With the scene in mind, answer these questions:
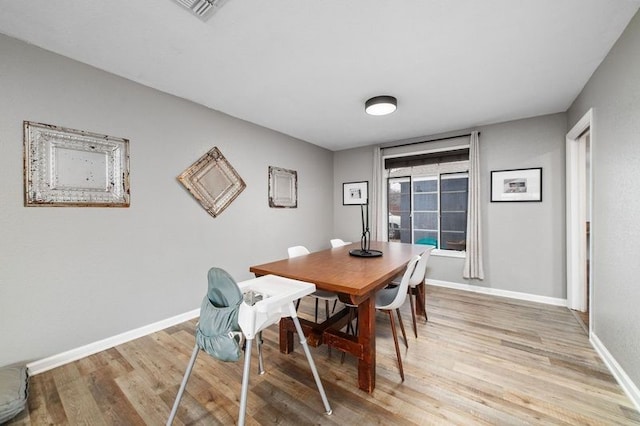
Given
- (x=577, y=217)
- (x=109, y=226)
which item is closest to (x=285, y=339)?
(x=109, y=226)

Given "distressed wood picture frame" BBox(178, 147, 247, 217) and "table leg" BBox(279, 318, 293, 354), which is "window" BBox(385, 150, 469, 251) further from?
"table leg" BBox(279, 318, 293, 354)

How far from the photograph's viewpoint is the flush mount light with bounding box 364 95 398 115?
262 cm

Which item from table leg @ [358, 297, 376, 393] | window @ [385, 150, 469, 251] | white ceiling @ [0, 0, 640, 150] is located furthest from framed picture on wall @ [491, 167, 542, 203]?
table leg @ [358, 297, 376, 393]

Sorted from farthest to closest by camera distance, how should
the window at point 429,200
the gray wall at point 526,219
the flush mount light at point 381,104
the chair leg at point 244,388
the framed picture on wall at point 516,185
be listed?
1. the window at point 429,200
2. the framed picture on wall at point 516,185
3. the gray wall at point 526,219
4. the flush mount light at point 381,104
5. the chair leg at point 244,388

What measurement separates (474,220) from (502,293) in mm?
1079

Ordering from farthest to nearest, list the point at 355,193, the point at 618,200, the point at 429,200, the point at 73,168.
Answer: the point at 355,193 → the point at 429,200 → the point at 73,168 → the point at 618,200

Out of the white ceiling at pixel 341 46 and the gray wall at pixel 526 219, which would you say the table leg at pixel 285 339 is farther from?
the gray wall at pixel 526 219

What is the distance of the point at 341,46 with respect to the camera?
1872 mm

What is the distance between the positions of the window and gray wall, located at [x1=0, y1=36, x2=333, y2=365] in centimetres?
251

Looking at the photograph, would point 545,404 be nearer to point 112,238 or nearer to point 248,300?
point 248,300

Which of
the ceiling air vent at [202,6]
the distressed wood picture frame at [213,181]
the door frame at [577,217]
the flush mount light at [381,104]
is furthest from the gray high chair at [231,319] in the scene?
the door frame at [577,217]

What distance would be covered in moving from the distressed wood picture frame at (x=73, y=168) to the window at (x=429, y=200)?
3.84 m

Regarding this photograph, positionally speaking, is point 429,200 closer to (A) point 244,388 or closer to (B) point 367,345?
(B) point 367,345

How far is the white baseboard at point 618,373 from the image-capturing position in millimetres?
1530
